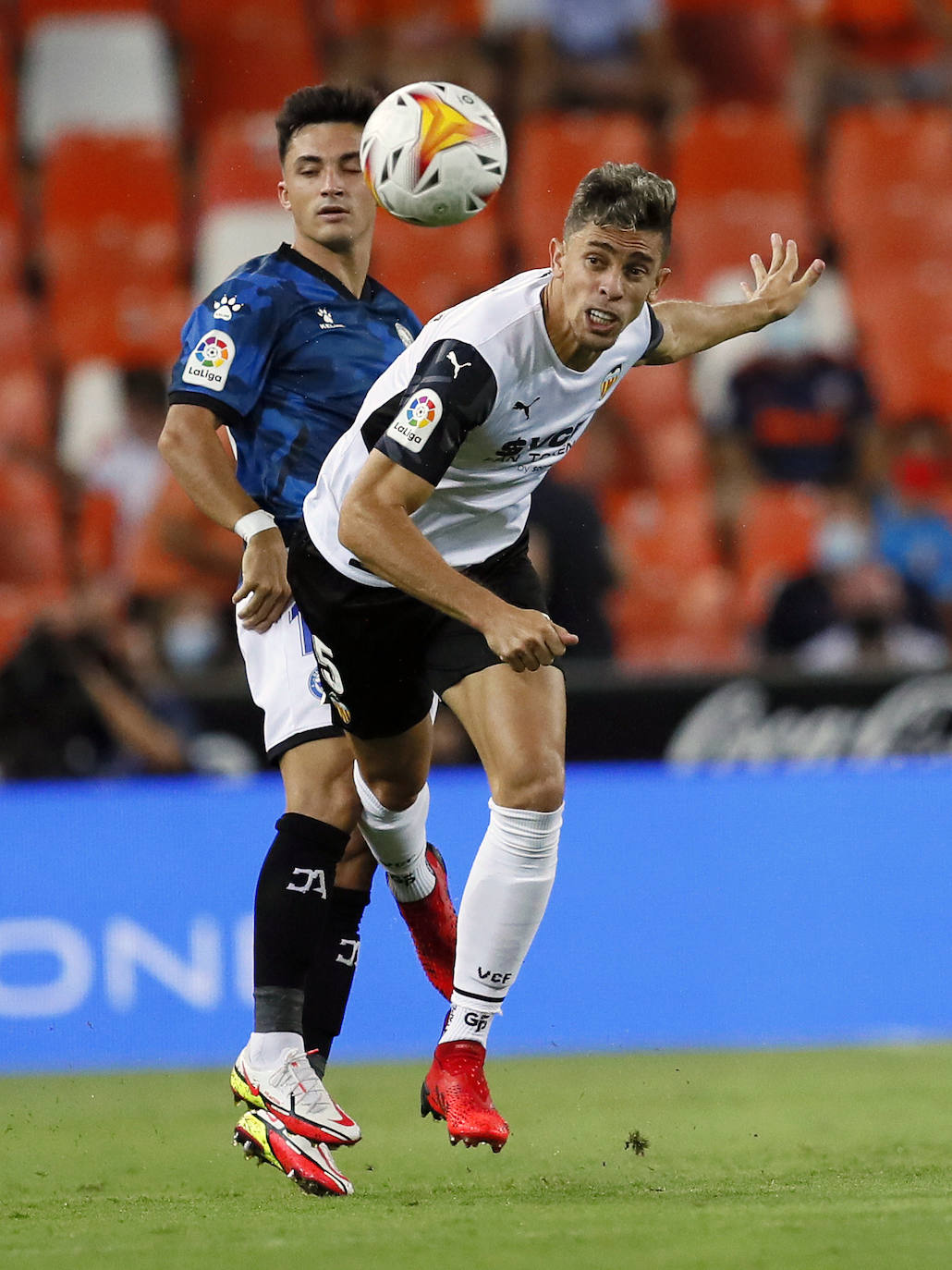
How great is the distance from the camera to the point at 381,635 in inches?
169

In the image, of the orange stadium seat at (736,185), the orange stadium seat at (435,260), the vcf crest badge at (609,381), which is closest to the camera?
the vcf crest badge at (609,381)

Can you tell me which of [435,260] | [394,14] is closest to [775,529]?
[435,260]

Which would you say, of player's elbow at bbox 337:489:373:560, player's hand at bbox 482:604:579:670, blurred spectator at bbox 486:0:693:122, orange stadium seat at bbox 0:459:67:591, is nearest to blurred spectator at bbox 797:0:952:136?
blurred spectator at bbox 486:0:693:122

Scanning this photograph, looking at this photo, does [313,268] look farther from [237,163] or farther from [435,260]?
[237,163]

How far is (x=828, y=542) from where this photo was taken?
383 inches

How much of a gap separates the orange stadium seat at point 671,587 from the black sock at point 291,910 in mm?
4956

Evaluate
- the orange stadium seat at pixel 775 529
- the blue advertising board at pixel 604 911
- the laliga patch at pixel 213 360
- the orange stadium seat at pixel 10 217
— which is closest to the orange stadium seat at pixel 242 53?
the orange stadium seat at pixel 10 217

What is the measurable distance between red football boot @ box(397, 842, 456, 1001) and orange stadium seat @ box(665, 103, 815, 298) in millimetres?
6876

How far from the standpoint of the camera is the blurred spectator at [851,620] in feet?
28.8

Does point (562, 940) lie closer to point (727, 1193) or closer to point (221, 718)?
point (221, 718)

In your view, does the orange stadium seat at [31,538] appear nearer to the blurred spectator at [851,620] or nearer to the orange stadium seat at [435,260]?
the orange stadium seat at [435,260]

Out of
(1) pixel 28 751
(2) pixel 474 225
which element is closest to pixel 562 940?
(1) pixel 28 751

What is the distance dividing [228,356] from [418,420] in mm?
829

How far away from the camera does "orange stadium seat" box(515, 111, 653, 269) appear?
10672mm
